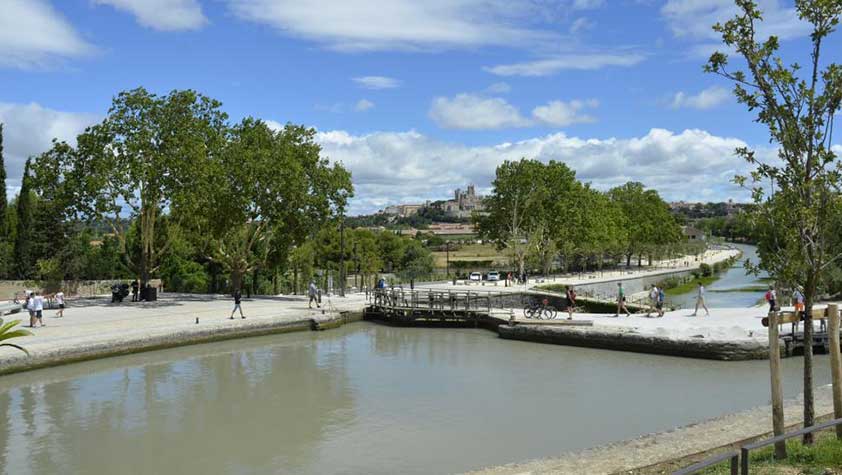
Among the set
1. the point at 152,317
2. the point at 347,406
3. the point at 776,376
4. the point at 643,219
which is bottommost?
the point at 347,406

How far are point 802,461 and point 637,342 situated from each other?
16986mm

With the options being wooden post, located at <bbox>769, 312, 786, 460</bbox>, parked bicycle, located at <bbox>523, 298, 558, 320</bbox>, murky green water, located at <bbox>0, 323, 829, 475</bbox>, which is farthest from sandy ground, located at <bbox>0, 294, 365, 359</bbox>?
wooden post, located at <bbox>769, 312, 786, 460</bbox>

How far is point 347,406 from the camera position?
18.6 metres

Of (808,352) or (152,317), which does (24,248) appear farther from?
(808,352)

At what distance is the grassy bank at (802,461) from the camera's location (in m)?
8.87

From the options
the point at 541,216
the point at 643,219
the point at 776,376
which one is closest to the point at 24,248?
the point at 541,216

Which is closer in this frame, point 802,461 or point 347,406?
point 802,461

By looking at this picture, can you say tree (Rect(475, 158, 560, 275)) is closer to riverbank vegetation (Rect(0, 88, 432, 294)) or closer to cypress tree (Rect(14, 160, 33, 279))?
riverbank vegetation (Rect(0, 88, 432, 294))

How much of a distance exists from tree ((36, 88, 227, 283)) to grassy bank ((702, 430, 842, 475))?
31.3 meters

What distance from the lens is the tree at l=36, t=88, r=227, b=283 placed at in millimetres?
36094

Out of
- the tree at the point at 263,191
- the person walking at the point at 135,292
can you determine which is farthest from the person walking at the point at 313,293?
the person walking at the point at 135,292

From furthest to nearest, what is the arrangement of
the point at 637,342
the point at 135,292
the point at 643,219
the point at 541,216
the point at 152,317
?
the point at 643,219
the point at 541,216
the point at 135,292
the point at 152,317
the point at 637,342

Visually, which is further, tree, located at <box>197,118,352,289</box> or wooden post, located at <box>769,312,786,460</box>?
tree, located at <box>197,118,352,289</box>

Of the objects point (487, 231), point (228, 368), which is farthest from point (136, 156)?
point (487, 231)
